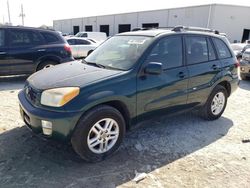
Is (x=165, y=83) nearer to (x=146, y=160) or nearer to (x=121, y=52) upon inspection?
(x=121, y=52)

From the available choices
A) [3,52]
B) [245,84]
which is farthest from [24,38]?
[245,84]

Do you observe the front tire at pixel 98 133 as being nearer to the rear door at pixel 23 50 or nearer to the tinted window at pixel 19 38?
the rear door at pixel 23 50

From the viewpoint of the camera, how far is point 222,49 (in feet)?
16.6

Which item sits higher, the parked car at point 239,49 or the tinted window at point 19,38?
the tinted window at point 19,38

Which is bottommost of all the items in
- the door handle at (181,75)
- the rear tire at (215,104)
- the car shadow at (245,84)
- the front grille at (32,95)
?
the car shadow at (245,84)

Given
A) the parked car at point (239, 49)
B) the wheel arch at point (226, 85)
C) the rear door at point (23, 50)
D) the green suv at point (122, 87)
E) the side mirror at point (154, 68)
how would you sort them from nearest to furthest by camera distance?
the green suv at point (122, 87) → the side mirror at point (154, 68) → the wheel arch at point (226, 85) → the rear door at point (23, 50) → the parked car at point (239, 49)

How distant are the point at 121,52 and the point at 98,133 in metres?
1.39

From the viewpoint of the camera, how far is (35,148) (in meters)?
3.64

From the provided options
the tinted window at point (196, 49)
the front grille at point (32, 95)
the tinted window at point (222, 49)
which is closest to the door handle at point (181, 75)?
the tinted window at point (196, 49)

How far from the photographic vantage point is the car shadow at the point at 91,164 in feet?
9.83

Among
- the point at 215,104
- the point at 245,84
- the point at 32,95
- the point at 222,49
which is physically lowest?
the point at 245,84

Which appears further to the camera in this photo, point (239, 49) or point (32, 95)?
point (239, 49)

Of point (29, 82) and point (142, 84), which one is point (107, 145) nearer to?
point (142, 84)

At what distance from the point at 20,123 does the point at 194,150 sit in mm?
2956
